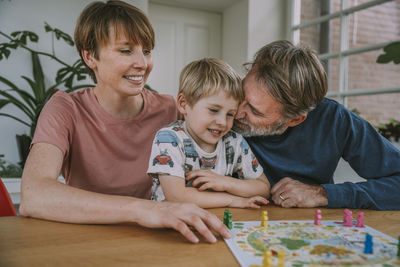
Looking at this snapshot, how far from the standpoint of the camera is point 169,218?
75 centimetres

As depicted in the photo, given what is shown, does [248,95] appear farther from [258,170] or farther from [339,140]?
[339,140]

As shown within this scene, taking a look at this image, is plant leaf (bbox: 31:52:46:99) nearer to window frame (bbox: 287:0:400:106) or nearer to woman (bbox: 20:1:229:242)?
woman (bbox: 20:1:229:242)

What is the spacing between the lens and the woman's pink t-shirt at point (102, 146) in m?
1.25

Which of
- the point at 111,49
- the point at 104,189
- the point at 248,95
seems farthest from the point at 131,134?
the point at 248,95

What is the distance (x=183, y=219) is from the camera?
749mm

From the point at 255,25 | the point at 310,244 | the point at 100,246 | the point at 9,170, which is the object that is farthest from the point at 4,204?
the point at 255,25

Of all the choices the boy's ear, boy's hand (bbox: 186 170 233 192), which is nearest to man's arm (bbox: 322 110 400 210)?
boy's hand (bbox: 186 170 233 192)

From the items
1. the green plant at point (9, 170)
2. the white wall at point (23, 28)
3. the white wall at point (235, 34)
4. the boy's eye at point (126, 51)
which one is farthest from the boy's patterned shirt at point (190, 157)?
the white wall at point (235, 34)

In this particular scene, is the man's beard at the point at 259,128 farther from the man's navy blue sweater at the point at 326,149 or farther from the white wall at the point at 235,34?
the white wall at the point at 235,34

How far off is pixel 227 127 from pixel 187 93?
194 millimetres

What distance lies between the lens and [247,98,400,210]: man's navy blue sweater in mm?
1281

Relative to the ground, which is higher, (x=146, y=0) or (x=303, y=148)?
(x=146, y=0)

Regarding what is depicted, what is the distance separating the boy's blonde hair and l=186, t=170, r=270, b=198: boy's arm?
270 mm

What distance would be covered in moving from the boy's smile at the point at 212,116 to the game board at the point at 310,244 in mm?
404
